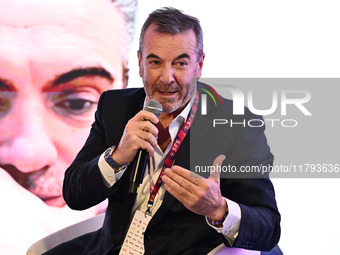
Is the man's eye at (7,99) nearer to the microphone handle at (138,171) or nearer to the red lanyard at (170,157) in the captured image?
the red lanyard at (170,157)

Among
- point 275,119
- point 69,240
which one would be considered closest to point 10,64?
point 69,240

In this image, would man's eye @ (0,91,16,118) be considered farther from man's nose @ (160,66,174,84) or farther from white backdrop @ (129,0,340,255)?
man's nose @ (160,66,174,84)

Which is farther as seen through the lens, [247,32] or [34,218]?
[34,218]

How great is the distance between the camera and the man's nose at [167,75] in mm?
1891

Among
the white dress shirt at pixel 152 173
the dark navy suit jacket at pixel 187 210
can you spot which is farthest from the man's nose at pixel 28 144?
the white dress shirt at pixel 152 173

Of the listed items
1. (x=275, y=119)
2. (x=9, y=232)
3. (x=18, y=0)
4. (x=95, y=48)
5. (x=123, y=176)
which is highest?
(x=18, y=0)

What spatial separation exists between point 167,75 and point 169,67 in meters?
0.04

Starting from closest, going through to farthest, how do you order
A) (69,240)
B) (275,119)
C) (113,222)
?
(113,222), (69,240), (275,119)

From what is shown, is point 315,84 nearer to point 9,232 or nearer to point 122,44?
point 122,44

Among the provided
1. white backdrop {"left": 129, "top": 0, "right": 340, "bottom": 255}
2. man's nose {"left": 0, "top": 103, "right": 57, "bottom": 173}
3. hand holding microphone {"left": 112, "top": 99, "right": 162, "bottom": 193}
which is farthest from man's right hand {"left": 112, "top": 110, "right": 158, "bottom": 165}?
man's nose {"left": 0, "top": 103, "right": 57, "bottom": 173}

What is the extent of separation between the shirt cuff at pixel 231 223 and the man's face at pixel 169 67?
0.51m

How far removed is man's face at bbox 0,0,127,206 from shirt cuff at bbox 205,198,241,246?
6.31 ft

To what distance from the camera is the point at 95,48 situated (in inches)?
132

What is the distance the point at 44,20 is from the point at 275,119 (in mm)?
1761
